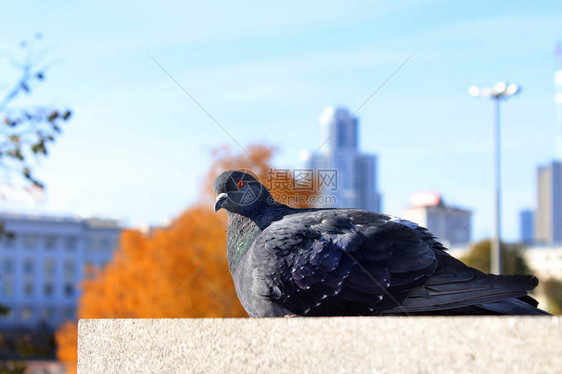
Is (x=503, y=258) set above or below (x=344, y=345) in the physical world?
below

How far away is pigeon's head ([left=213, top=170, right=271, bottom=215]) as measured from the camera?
4078mm

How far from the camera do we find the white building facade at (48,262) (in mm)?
91375

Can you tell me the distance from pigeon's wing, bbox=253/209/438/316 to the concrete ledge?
601mm

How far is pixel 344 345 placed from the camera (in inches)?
109

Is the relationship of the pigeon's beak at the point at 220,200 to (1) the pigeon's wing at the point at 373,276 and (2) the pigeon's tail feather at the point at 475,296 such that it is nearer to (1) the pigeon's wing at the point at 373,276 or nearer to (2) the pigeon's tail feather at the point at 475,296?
(1) the pigeon's wing at the point at 373,276

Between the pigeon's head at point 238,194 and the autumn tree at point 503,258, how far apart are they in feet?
138

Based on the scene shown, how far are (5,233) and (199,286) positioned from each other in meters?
20.7

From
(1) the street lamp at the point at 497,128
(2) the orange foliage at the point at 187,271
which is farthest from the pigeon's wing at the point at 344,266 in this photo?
(1) the street lamp at the point at 497,128

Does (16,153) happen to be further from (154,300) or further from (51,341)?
(154,300)

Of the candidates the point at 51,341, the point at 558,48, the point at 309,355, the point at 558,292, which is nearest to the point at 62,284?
the point at 558,292

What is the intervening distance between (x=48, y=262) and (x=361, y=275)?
97966mm

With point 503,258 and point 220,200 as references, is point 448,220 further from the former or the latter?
point 220,200

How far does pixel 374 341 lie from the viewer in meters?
2.71

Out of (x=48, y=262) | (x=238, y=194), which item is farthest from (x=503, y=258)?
(x=48, y=262)
